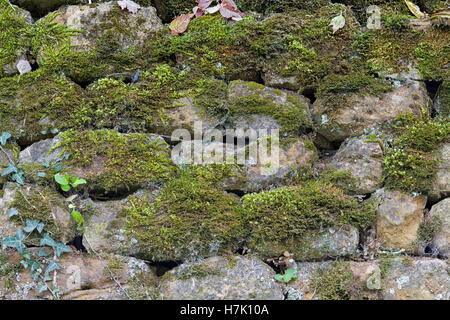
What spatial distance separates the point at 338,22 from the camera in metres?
2.49

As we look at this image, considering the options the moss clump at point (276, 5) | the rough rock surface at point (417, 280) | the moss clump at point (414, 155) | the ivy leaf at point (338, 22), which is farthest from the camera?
the moss clump at point (276, 5)

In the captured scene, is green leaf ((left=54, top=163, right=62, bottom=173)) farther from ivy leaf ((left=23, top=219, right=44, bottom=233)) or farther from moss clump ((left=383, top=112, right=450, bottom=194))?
moss clump ((left=383, top=112, right=450, bottom=194))

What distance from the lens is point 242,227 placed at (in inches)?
87.0

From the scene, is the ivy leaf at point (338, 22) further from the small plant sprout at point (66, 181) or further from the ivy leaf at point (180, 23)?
the small plant sprout at point (66, 181)

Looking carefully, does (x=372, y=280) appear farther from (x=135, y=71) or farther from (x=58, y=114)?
(x=58, y=114)

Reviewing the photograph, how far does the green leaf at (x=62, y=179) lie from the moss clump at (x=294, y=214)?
0.96m

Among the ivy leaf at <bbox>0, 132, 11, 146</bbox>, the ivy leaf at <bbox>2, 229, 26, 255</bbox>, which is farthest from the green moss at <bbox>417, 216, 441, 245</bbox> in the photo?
the ivy leaf at <bbox>0, 132, 11, 146</bbox>

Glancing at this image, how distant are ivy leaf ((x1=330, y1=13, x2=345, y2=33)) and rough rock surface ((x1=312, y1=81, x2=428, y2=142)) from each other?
425 millimetres

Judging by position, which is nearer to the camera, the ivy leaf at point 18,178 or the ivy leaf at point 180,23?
the ivy leaf at point 18,178

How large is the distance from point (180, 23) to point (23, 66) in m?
0.96

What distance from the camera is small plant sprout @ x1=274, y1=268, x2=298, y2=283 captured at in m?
2.12

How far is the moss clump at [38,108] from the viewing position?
237 cm

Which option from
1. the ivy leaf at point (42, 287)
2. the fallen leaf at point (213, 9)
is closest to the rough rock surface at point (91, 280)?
the ivy leaf at point (42, 287)

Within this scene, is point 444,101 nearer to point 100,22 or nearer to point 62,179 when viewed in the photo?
point 100,22
